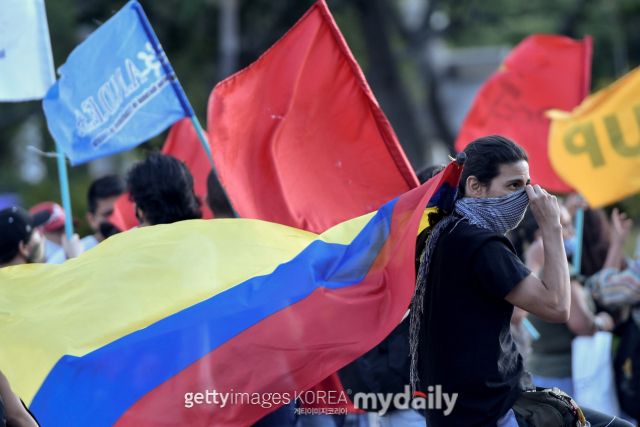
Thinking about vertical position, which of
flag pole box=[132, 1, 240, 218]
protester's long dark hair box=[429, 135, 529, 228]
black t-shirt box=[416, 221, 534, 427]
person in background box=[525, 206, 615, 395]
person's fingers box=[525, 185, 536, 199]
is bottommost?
person in background box=[525, 206, 615, 395]

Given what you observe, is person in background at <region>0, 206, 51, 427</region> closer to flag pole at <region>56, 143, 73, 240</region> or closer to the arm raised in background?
flag pole at <region>56, 143, 73, 240</region>

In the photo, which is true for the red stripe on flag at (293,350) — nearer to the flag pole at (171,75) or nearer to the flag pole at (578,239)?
the flag pole at (171,75)

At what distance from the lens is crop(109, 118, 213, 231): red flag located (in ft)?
17.1

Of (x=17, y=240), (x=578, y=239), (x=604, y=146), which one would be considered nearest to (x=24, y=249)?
(x=17, y=240)

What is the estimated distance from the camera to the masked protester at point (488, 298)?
239 centimetres

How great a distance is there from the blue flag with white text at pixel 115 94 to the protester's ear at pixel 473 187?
5.92 ft

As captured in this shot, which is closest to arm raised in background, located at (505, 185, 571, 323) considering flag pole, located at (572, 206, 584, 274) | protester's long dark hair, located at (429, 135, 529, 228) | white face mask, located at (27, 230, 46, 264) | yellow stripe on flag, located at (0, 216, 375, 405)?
protester's long dark hair, located at (429, 135, 529, 228)

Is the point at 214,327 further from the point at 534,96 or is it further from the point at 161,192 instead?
the point at 534,96

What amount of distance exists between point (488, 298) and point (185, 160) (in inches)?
125

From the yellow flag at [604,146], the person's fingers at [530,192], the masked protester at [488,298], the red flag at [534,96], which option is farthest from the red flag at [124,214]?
the person's fingers at [530,192]

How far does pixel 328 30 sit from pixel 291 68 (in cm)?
28

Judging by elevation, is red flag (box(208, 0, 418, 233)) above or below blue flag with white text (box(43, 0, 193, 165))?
below

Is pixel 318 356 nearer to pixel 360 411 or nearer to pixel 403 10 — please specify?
pixel 360 411

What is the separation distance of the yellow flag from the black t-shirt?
303cm
